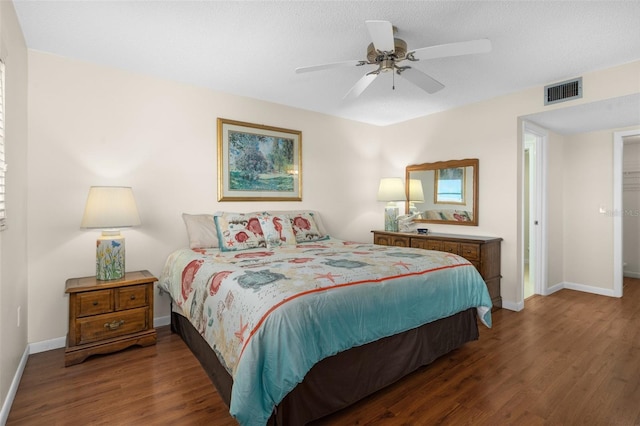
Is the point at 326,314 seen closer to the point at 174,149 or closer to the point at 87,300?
the point at 87,300

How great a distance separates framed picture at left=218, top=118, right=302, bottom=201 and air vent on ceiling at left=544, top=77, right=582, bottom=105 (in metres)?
2.77

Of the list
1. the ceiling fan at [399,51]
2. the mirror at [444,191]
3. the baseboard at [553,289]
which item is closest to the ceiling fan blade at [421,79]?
the ceiling fan at [399,51]

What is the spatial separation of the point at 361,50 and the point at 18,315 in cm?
322

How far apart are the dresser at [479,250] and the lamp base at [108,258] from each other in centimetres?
329

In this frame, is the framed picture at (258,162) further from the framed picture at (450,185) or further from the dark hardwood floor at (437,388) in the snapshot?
the framed picture at (450,185)

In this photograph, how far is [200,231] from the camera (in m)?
3.25

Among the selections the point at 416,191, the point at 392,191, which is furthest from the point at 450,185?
the point at 392,191

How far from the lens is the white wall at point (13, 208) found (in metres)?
1.88

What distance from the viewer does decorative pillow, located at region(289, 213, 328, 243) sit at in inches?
144

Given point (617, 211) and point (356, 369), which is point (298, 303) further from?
point (617, 211)

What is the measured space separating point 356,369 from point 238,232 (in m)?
1.81

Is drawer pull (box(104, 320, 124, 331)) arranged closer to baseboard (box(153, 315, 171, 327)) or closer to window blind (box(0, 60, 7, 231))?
baseboard (box(153, 315, 171, 327))

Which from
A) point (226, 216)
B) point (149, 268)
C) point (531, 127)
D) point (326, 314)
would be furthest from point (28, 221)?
point (531, 127)

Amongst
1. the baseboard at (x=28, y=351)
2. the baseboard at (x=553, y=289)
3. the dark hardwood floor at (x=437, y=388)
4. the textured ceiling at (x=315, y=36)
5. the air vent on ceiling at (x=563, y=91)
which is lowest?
the dark hardwood floor at (x=437, y=388)
